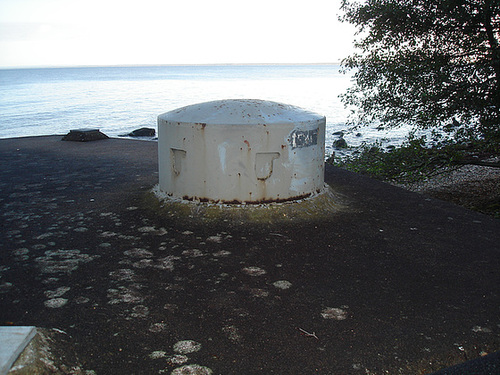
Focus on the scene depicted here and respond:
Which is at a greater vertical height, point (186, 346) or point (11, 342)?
point (11, 342)

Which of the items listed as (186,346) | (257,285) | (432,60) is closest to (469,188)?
(432,60)

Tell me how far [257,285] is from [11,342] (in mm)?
2084

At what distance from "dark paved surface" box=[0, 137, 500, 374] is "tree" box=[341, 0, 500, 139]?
10.7 feet

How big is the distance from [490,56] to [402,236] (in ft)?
17.1

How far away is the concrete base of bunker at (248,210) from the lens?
5965mm

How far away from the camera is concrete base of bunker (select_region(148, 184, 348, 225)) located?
5965 millimetres

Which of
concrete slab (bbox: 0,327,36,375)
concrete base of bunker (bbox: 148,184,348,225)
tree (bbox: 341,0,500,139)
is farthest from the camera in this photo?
tree (bbox: 341,0,500,139)

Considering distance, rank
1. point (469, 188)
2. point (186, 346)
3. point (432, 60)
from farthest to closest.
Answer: point (469, 188) → point (432, 60) → point (186, 346)

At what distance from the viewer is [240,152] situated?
239 inches

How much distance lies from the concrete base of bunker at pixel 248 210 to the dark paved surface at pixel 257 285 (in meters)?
0.18

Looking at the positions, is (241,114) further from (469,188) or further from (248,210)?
(469,188)

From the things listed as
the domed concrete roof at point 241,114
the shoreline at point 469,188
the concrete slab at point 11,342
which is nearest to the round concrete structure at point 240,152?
the domed concrete roof at point 241,114

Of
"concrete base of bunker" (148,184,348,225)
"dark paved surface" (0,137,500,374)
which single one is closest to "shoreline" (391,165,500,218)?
"dark paved surface" (0,137,500,374)

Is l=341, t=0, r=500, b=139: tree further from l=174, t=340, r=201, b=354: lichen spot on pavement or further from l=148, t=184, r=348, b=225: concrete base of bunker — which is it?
l=174, t=340, r=201, b=354: lichen spot on pavement
